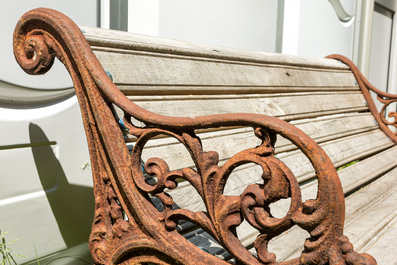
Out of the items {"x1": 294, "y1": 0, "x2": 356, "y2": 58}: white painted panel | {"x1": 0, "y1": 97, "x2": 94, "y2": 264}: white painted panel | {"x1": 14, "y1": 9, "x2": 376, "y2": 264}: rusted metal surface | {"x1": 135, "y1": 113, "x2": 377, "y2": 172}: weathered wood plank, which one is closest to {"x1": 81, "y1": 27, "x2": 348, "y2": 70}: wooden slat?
{"x1": 14, "y1": 9, "x2": 376, "y2": 264}: rusted metal surface

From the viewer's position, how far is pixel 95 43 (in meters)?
1.30

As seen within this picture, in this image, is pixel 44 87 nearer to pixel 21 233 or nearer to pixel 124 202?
pixel 21 233

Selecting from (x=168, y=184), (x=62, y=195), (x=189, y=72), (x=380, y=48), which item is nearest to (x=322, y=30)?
(x=380, y=48)

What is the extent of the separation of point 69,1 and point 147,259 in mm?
1095

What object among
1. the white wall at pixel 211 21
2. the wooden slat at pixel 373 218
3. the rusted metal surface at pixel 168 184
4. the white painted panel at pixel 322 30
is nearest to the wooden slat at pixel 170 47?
the rusted metal surface at pixel 168 184

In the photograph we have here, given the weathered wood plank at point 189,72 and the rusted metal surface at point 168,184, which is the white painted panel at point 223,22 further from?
the rusted metal surface at point 168,184

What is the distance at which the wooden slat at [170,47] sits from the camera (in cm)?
133

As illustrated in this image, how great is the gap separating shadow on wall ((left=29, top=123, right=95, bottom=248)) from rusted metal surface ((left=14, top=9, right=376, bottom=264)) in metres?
0.44

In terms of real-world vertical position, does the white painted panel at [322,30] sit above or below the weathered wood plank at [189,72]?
above

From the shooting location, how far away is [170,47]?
156 cm

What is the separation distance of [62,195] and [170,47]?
699 millimetres

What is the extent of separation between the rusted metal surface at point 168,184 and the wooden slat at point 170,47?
0.16 meters

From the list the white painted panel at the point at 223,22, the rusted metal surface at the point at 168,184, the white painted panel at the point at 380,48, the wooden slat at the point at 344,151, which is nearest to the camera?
the rusted metal surface at the point at 168,184

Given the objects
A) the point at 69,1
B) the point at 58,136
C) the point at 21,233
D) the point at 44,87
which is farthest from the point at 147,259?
the point at 69,1
